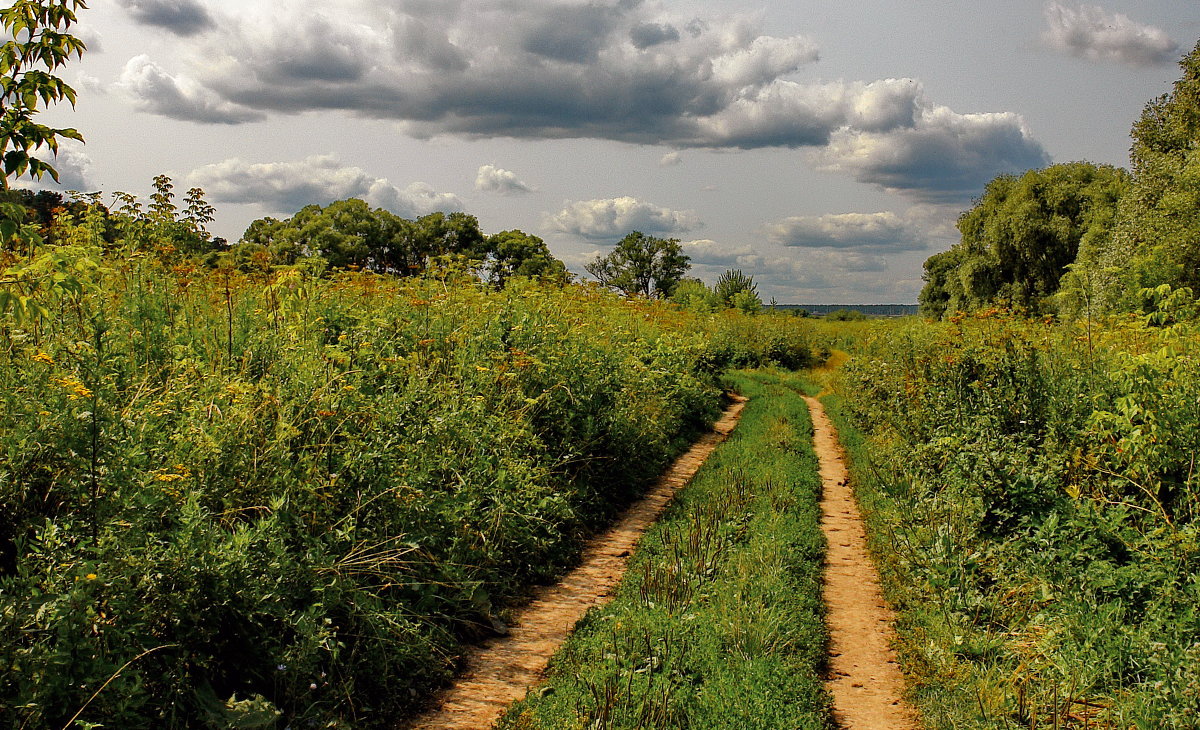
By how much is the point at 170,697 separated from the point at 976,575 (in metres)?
5.76

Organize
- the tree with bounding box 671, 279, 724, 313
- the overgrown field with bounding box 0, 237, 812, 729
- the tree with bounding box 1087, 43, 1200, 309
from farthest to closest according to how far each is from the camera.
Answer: the tree with bounding box 671, 279, 724, 313 → the tree with bounding box 1087, 43, 1200, 309 → the overgrown field with bounding box 0, 237, 812, 729

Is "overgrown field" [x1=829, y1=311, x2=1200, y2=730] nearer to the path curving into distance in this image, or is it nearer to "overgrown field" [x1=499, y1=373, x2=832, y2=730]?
the path curving into distance

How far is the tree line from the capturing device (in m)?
13.5

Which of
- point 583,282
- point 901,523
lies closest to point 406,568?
point 901,523

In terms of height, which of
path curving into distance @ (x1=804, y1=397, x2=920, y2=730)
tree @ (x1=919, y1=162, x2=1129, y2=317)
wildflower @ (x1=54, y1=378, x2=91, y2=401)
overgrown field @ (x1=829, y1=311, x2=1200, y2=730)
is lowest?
path curving into distance @ (x1=804, y1=397, x2=920, y2=730)

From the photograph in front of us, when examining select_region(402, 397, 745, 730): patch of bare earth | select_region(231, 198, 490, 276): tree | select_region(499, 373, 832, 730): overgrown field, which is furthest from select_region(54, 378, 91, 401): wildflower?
select_region(231, 198, 490, 276): tree

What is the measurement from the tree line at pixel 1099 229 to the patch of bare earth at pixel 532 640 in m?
5.04

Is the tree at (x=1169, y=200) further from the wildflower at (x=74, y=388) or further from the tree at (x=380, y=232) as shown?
the tree at (x=380, y=232)

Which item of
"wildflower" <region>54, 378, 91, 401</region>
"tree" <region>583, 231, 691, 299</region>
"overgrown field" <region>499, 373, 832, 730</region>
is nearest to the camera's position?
"wildflower" <region>54, 378, 91, 401</region>

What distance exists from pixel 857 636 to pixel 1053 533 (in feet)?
5.33

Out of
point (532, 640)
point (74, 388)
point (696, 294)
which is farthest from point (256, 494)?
point (696, 294)

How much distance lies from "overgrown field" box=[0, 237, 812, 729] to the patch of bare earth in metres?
0.18

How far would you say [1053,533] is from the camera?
19.0ft

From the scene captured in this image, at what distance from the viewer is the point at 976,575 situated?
6.40 metres
